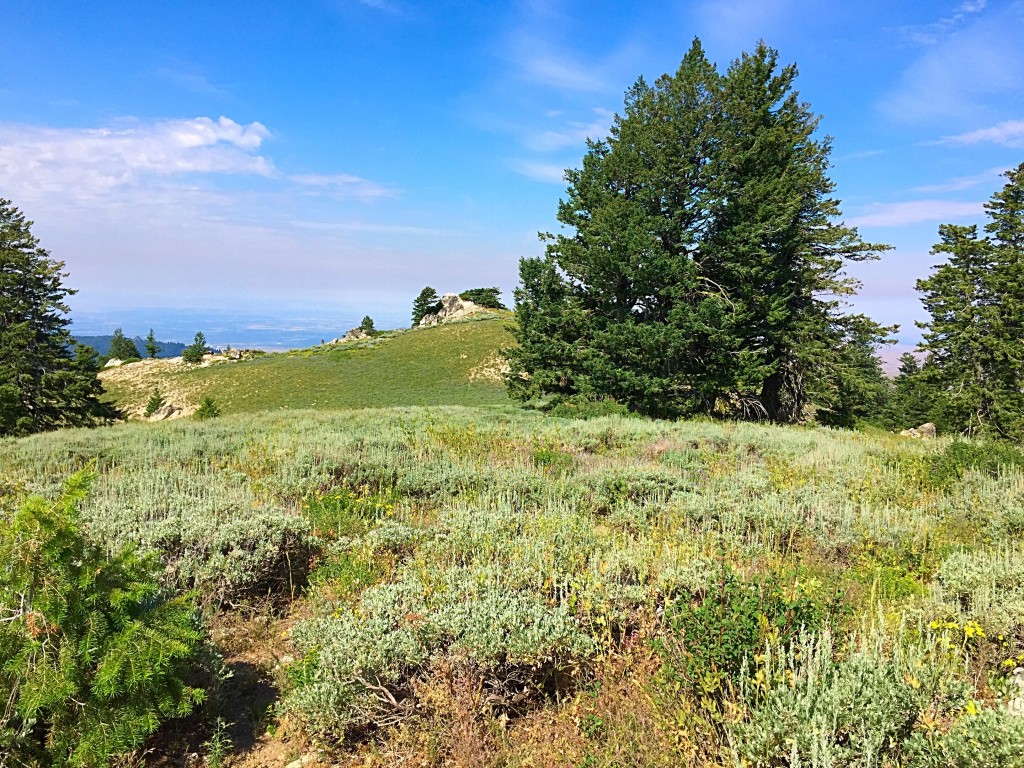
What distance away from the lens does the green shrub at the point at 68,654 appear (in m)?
2.78

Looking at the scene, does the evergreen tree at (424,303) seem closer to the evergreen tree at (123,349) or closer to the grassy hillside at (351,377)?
the grassy hillside at (351,377)

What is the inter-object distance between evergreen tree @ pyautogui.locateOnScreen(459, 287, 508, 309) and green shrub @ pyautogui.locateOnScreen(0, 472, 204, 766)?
68.2m

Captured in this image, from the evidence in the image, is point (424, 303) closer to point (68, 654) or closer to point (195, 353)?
point (195, 353)

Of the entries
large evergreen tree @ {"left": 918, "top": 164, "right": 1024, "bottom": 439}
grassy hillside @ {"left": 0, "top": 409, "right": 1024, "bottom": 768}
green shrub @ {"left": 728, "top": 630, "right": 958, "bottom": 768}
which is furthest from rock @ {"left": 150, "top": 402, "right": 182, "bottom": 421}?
large evergreen tree @ {"left": 918, "top": 164, "right": 1024, "bottom": 439}

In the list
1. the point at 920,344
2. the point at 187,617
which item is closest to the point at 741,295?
the point at 920,344

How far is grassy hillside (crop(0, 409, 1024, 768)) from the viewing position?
2.89 m

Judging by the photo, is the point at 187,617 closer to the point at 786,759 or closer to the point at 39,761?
the point at 39,761

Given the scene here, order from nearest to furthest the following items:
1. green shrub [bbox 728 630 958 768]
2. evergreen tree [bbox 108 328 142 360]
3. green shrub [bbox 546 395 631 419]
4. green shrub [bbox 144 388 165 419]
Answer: green shrub [bbox 728 630 958 768] < green shrub [bbox 546 395 631 419] < green shrub [bbox 144 388 165 419] < evergreen tree [bbox 108 328 142 360]

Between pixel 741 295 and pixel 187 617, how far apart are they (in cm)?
2125

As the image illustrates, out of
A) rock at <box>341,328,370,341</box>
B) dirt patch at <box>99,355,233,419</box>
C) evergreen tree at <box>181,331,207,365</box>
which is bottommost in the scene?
dirt patch at <box>99,355,233,419</box>

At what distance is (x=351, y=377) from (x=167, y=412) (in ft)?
42.3

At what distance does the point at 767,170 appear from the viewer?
67.5ft

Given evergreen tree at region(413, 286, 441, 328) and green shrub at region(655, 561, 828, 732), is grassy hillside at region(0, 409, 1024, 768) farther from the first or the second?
evergreen tree at region(413, 286, 441, 328)

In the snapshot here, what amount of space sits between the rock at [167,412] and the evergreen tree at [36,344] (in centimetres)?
1023
